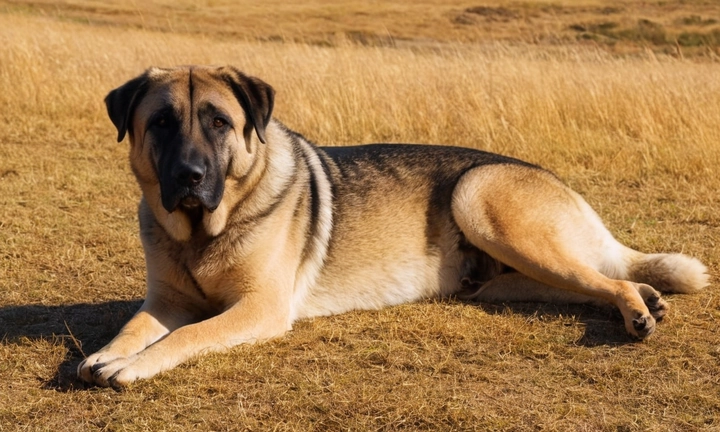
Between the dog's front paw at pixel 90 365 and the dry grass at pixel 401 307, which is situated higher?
the dog's front paw at pixel 90 365

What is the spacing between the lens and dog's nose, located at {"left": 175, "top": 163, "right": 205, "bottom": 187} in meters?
3.86

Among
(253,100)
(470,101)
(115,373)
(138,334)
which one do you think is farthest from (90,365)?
(470,101)

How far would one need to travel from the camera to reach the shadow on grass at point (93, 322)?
425 centimetres

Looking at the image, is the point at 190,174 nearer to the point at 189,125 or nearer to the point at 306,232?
the point at 189,125

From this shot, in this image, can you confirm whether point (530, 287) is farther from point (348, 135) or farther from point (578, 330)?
point (348, 135)

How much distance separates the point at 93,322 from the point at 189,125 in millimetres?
1298

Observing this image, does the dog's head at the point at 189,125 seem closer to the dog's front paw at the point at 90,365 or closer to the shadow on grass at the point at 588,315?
the dog's front paw at the point at 90,365

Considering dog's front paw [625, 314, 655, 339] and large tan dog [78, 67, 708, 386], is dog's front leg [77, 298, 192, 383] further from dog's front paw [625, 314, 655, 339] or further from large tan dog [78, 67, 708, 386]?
dog's front paw [625, 314, 655, 339]

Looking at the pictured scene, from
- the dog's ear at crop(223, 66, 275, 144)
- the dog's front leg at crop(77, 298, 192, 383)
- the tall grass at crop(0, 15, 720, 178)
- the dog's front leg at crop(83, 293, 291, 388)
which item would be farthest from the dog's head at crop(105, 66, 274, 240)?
the tall grass at crop(0, 15, 720, 178)

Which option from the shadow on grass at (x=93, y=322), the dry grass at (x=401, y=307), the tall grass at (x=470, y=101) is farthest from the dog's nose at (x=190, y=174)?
the tall grass at (x=470, y=101)

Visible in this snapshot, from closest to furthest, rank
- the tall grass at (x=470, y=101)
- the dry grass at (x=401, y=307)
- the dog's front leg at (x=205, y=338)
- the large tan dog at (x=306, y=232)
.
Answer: the dry grass at (x=401, y=307) < the dog's front leg at (x=205, y=338) < the large tan dog at (x=306, y=232) < the tall grass at (x=470, y=101)

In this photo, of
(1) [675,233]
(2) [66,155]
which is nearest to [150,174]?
(1) [675,233]

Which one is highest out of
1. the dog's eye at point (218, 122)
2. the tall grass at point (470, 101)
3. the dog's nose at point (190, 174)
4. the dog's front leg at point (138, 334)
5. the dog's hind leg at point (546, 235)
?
the dog's eye at point (218, 122)

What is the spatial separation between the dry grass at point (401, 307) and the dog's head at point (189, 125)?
30.8 inches
